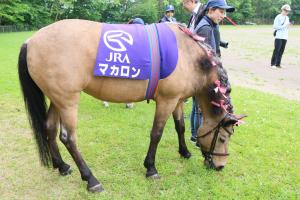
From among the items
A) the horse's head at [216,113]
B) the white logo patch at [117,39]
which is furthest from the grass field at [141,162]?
the white logo patch at [117,39]

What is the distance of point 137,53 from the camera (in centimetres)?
354

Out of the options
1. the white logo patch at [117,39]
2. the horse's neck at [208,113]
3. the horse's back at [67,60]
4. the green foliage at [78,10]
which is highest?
the white logo patch at [117,39]

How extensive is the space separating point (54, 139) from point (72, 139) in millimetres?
481

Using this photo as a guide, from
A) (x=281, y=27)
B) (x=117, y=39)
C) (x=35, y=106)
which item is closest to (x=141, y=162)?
(x=35, y=106)

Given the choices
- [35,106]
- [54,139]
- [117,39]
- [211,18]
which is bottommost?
[54,139]

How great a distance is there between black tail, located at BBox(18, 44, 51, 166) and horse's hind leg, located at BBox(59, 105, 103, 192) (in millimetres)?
362

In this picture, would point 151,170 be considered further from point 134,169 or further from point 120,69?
point 120,69

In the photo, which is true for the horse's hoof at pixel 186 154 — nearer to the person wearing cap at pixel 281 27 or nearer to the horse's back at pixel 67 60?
the horse's back at pixel 67 60

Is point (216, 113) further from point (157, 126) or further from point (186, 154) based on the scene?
point (186, 154)

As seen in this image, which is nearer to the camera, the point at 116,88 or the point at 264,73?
the point at 116,88

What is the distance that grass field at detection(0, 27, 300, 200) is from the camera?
12.2 ft

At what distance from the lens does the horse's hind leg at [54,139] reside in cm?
393

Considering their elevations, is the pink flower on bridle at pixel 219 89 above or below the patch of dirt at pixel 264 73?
above

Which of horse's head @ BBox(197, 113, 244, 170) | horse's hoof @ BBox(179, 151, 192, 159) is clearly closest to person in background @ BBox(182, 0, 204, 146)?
horse's hoof @ BBox(179, 151, 192, 159)
